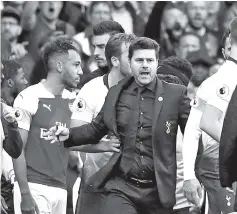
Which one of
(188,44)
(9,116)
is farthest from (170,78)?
(188,44)

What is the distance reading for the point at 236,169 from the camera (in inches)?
285

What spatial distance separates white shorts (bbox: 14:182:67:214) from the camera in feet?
34.9

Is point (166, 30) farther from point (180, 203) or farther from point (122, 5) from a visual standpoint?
point (180, 203)

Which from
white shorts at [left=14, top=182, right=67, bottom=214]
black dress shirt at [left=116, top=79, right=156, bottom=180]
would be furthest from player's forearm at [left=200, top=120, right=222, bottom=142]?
white shorts at [left=14, top=182, right=67, bottom=214]

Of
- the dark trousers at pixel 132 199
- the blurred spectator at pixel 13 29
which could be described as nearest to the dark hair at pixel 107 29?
the dark trousers at pixel 132 199

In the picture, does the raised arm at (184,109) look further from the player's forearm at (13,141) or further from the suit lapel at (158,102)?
the player's forearm at (13,141)

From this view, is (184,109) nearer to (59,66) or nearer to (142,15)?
(59,66)

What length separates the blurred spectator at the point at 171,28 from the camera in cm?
1543

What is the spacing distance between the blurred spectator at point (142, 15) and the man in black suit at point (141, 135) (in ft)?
19.0

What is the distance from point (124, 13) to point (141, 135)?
650cm

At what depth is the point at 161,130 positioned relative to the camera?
8.86 m

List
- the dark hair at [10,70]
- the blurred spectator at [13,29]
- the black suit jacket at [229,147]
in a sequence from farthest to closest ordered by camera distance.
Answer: the blurred spectator at [13,29] → the dark hair at [10,70] → the black suit jacket at [229,147]

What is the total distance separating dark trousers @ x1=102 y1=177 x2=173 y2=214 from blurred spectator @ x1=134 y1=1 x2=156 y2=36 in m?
6.06

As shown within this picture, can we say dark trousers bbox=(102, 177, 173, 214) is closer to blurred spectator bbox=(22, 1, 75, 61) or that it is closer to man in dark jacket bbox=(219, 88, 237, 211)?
man in dark jacket bbox=(219, 88, 237, 211)
